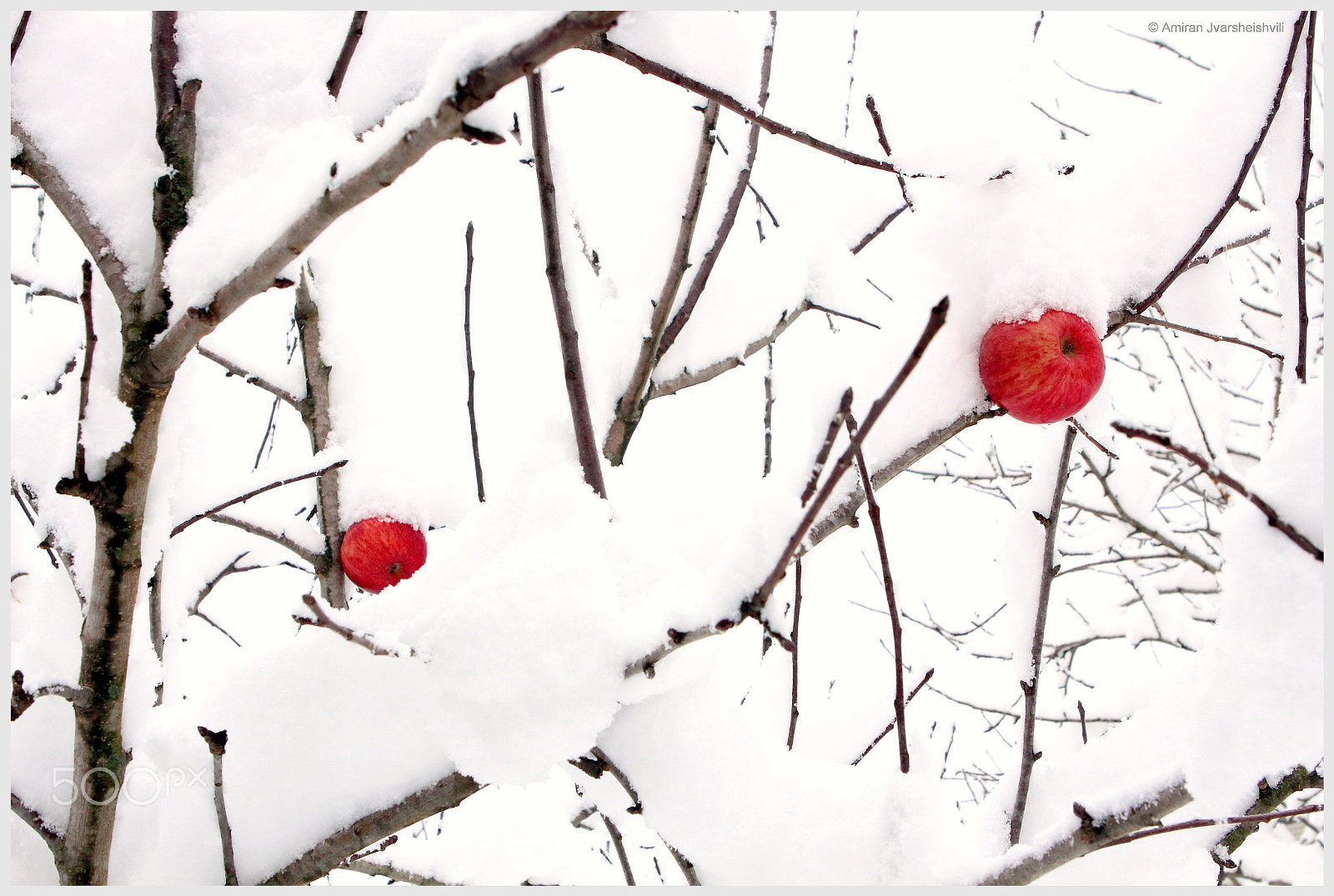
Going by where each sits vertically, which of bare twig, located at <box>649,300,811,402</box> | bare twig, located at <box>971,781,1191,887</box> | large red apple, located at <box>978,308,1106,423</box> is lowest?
bare twig, located at <box>971,781,1191,887</box>

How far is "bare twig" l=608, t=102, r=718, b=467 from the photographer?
134cm

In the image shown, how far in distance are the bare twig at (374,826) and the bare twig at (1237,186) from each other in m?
1.33

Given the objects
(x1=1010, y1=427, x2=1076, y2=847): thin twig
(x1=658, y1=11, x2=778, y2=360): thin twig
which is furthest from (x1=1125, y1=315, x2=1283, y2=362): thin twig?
(x1=658, y1=11, x2=778, y2=360): thin twig

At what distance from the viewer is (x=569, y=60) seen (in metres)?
1.88

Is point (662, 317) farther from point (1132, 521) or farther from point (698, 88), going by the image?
point (1132, 521)

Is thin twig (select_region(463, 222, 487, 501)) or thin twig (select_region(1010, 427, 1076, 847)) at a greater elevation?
thin twig (select_region(463, 222, 487, 501))

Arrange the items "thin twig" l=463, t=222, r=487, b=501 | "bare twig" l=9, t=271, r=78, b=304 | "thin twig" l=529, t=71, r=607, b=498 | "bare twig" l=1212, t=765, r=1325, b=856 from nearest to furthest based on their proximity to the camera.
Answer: "bare twig" l=1212, t=765, r=1325, b=856
"thin twig" l=529, t=71, r=607, b=498
"thin twig" l=463, t=222, r=487, b=501
"bare twig" l=9, t=271, r=78, b=304

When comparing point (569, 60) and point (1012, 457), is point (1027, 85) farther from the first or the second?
point (1012, 457)

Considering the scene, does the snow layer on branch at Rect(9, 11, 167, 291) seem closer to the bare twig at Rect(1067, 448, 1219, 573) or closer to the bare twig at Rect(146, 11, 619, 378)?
the bare twig at Rect(146, 11, 619, 378)

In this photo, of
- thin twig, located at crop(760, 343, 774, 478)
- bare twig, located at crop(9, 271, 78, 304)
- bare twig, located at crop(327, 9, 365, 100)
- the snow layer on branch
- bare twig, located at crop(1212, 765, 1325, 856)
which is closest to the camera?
bare twig, located at crop(1212, 765, 1325, 856)

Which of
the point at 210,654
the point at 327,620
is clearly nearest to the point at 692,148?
the point at 327,620

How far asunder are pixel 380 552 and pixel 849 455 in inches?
55.3

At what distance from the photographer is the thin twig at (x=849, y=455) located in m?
0.56

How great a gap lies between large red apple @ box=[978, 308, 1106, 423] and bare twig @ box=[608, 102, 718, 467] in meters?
0.55
